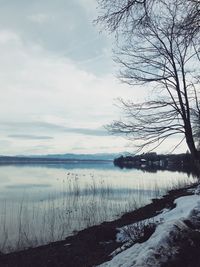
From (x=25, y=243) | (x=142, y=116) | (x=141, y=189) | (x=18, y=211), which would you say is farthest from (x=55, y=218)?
(x=141, y=189)

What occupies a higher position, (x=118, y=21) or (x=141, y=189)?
(x=118, y=21)

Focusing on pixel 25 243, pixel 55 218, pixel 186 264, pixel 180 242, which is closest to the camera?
pixel 186 264

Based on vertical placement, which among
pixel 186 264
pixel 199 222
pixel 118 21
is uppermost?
pixel 118 21

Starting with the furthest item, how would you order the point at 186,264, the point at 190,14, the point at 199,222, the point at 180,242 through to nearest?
the point at 199,222, the point at 190,14, the point at 180,242, the point at 186,264

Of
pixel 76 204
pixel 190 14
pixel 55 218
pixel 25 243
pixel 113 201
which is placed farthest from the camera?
pixel 113 201

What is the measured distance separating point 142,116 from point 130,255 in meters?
8.77


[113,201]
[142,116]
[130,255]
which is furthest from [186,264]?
[113,201]

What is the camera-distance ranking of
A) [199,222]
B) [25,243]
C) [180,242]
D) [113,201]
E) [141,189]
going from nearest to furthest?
[180,242] → [199,222] → [25,243] → [113,201] → [141,189]

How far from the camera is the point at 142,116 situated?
46.6ft

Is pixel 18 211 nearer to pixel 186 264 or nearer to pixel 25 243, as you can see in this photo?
pixel 25 243

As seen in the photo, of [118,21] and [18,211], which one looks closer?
[118,21]

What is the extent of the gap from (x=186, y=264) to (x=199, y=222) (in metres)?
1.68

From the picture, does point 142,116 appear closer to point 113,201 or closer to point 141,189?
point 113,201

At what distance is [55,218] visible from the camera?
700 inches
